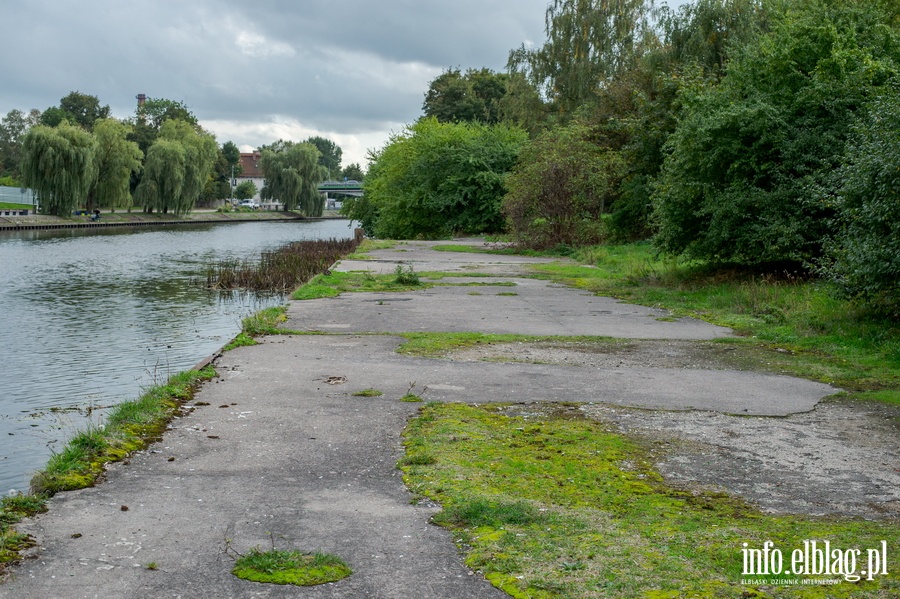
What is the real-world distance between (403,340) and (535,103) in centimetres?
4310

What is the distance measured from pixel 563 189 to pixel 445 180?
15496mm

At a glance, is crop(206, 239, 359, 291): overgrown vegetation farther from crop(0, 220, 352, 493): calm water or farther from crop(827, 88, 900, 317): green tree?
crop(827, 88, 900, 317): green tree

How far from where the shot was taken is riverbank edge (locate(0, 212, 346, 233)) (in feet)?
219

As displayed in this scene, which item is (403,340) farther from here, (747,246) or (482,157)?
(482,157)

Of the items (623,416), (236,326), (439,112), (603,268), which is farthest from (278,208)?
(623,416)

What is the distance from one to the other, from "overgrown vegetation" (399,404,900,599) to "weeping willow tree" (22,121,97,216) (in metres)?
64.8

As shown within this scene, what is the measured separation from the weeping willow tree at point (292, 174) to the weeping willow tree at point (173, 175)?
15694 mm

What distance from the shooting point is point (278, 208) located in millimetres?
125375

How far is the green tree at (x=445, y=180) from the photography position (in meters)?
51.3

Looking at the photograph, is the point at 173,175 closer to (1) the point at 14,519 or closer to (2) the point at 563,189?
(2) the point at 563,189

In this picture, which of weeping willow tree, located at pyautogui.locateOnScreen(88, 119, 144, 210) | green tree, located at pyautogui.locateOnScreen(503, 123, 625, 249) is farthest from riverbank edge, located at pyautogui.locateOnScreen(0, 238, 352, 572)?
weeping willow tree, located at pyautogui.locateOnScreen(88, 119, 144, 210)

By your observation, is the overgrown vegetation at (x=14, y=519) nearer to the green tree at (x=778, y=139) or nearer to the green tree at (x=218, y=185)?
the green tree at (x=778, y=139)

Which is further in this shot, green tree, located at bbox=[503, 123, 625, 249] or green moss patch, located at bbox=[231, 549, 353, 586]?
green tree, located at bbox=[503, 123, 625, 249]

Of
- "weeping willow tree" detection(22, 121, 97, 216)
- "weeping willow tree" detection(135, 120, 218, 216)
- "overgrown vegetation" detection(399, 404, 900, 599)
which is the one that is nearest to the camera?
"overgrown vegetation" detection(399, 404, 900, 599)
